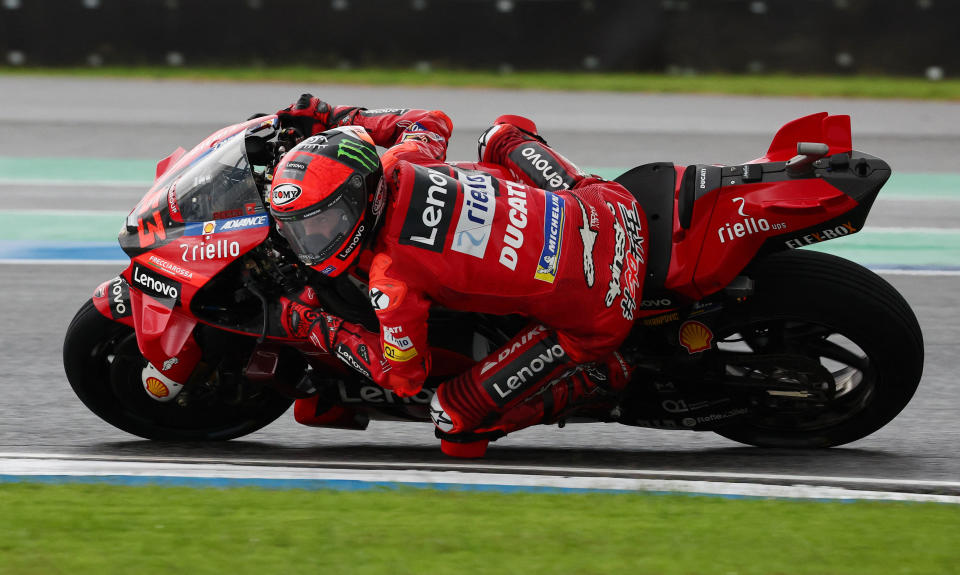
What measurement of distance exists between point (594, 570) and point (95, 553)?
54.4 inches

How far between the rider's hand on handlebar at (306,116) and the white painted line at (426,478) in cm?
122

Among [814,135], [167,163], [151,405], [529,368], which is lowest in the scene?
[151,405]

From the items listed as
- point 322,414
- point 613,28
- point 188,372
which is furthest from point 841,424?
point 613,28

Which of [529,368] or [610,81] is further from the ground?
[529,368]

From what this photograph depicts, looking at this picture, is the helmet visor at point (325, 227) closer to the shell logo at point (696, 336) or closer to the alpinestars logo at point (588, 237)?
the alpinestars logo at point (588, 237)

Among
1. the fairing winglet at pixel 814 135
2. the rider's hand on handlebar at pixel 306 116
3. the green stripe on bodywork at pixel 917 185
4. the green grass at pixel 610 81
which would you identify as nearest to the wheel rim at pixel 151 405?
the rider's hand on handlebar at pixel 306 116

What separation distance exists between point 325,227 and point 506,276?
61cm

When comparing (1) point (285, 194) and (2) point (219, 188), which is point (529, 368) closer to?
(1) point (285, 194)

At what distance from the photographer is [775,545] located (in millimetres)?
3812

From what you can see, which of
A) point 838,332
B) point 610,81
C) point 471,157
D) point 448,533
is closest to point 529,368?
point 448,533

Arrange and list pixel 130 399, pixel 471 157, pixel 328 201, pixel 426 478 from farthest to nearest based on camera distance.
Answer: pixel 471 157 → pixel 130 399 → pixel 426 478 → pixel 328 201

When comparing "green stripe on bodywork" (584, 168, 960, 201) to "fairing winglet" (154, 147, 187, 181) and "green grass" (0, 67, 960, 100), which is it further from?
"fairing winglet" (154, 147, 187, 181)

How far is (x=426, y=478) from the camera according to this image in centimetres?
458

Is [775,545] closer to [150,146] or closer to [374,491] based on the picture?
[374,491]
